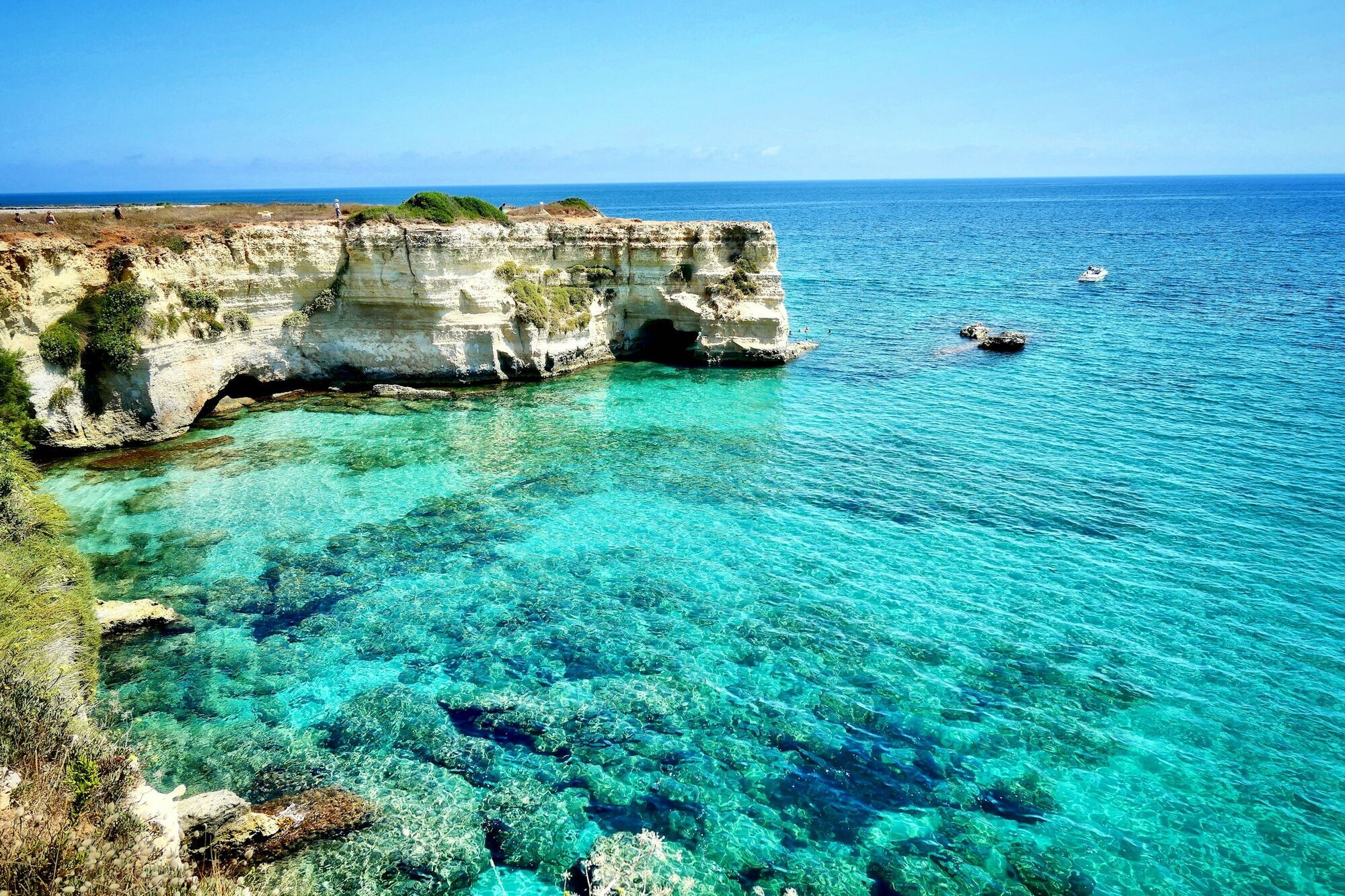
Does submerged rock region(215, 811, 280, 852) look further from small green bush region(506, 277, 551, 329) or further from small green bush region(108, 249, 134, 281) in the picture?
small green bush region(506, 277, 551, 329)

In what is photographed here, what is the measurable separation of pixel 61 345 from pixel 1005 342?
43123mm

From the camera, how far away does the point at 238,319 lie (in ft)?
99.2

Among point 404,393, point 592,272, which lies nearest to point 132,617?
point 404,393

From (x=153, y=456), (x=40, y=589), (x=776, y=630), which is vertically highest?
(x=40, y=589)

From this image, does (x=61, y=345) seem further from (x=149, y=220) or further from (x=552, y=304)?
(x=552, y=304)

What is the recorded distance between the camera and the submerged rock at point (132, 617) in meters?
15.7

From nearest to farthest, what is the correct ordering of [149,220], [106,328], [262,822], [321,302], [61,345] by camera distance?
1. [262,822]
2. [61,345]
3. [106,328]
4. [321,302]
5. [149,220]

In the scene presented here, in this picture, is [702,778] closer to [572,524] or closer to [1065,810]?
[1065,810]

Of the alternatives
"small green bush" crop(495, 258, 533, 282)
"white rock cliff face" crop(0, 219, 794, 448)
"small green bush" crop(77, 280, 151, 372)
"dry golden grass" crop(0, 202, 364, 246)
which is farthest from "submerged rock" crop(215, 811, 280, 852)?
"small green bush" crop(495, 258, 533, 282)

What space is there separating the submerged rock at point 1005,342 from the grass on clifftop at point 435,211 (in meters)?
27.4

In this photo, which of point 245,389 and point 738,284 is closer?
point 245,389

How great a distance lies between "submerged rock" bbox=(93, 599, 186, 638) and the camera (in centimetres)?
1570

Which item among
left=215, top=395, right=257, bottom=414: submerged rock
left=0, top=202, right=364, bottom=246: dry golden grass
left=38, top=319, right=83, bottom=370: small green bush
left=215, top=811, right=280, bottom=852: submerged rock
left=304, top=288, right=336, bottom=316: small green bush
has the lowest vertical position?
left=215, top=811, right=280, bottom=852: submerged rock

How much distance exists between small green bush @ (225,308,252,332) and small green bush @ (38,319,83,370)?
5.42 meters
